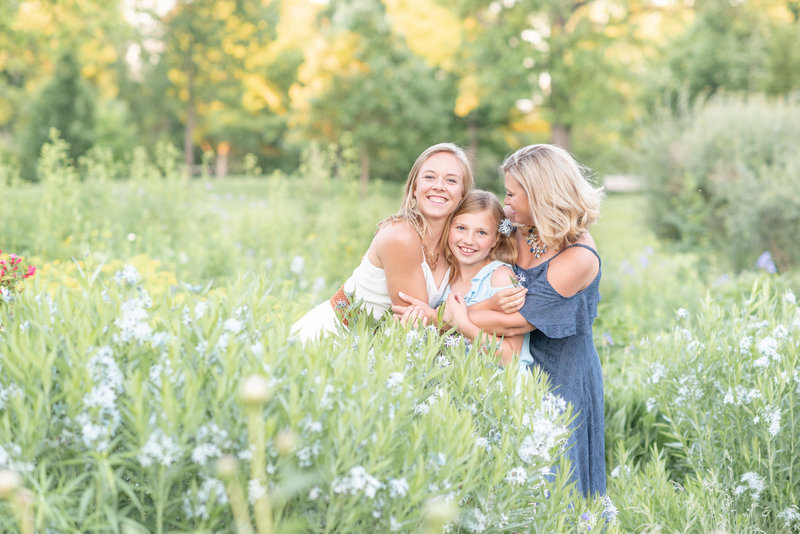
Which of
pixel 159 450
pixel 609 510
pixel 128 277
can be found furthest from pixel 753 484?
pixel 128 277

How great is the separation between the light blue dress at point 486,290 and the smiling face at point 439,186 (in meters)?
0.36

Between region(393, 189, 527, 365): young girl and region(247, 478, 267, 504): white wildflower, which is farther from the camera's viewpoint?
region(393, 189, 527, 365): young girl

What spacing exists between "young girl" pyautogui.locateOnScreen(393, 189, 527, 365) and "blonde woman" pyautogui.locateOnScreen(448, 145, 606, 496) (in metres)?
0.07

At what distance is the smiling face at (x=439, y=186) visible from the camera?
3227mm

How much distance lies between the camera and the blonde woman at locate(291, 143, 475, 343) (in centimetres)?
307

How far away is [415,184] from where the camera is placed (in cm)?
335

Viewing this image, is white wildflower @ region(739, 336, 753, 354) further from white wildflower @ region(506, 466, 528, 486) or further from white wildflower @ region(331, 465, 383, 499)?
white wildflower @ region(331, 465, 383, 499)

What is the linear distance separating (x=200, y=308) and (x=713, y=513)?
2.22 meters

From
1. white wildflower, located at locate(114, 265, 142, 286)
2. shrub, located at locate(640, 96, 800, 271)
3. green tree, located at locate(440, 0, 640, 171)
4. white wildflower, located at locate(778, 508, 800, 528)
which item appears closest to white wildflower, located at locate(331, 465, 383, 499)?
white wildflower, located at locate(114, 265, 142, 286)

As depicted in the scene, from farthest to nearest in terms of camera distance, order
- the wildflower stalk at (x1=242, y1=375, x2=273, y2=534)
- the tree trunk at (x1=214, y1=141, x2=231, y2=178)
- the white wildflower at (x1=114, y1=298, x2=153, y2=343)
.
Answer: the tree trunk at (x1=214, y1=141, x2=231, y2=178), the white wildflower at (x1=114, y1=298, x2=153, y2=343), the wildflower stalk at (x1=242, y1=375, x2=273, y2=534)

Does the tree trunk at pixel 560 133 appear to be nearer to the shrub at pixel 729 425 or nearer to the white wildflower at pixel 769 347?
the shrub at pixel 729 425

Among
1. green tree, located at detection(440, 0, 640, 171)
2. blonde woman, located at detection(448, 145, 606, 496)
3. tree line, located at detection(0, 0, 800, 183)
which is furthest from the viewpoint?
green tree, located at detection(440, 0, 640, 171)

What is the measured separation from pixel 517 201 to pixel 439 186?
0.42m

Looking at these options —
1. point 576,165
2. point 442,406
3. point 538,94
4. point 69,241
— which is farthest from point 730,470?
point 538,94
